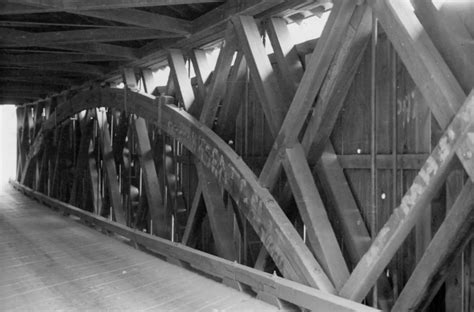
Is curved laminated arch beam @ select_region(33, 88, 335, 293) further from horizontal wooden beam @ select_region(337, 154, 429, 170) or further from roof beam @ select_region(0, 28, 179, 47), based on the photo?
roof beam @ select_region(0, 28, 179, 47)

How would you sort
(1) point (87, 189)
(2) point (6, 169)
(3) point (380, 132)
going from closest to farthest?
(3) point (380, 132), (1) point (87, 189), (2) point (6, 169)

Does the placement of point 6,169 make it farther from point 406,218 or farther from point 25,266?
point 406,218

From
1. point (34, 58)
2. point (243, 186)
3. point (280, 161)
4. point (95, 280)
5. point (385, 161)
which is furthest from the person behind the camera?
point (34, 58)

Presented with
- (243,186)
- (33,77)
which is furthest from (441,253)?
(33,77)

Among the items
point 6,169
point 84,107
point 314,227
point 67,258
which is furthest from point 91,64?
point 6,169

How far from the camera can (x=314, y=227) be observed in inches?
156

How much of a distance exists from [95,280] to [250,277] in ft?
6.38

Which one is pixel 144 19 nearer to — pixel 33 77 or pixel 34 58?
pixel 34 58

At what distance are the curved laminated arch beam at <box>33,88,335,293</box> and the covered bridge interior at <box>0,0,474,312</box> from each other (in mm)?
19

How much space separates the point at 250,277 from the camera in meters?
4.43

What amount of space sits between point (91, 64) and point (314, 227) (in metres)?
7.13

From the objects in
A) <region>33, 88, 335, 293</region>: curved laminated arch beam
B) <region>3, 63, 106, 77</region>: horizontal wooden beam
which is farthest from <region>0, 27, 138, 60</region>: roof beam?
<region>3, 63, 106, 77</region>: horizontal wooden beam

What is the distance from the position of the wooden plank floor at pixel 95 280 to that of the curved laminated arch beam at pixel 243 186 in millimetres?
537

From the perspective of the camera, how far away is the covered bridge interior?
3.15 m
